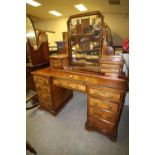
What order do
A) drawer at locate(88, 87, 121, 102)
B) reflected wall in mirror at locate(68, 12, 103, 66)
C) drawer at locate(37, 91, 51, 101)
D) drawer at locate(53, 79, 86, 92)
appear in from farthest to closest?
drawer at locate(37, 91, 51, 101)
reflected wall in mirror at locate(68, 12, 103, 66)
drawer at locate(53, 79, 86, 92)
drawer at locate(88, 87, 121, 102)

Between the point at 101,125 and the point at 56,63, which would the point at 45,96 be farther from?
the point at 101,125

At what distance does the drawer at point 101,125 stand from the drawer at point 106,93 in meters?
0.38

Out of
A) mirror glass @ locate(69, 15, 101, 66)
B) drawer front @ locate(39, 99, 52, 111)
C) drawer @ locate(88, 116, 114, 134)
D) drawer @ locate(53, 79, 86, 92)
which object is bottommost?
drawer @ locate(88, 116, 114, 134)

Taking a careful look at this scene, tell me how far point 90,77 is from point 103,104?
425 millimetres

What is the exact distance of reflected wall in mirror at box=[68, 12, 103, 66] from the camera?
1.89 meters

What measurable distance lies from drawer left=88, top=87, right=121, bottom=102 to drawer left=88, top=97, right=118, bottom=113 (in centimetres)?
7

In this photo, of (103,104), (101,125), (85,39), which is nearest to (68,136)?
(101,125)

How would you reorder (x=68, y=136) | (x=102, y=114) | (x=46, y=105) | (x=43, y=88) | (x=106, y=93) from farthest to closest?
1. (x=46, y=105)
2. (x=43, y=88)
3. (x=68, y=136)
4. (x=102, y=114)
5. (x=106, y=93)

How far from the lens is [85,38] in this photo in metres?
2.00

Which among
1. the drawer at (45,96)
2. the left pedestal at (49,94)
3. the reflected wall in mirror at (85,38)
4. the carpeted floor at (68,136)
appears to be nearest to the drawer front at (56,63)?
the reflected wall in mirror at (85,38)

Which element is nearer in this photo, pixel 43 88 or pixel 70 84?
pixel 70 84

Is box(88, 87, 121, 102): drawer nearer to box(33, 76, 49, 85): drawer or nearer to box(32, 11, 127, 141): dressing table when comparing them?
box(32, 11, 127, 141): dressing table

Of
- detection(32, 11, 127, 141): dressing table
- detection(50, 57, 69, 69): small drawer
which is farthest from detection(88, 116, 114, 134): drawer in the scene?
detection(50, 57, 69, 69): small drawer

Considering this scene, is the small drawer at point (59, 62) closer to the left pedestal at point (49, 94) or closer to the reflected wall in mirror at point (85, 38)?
the reflected wall in mirror at point (85, 38)
